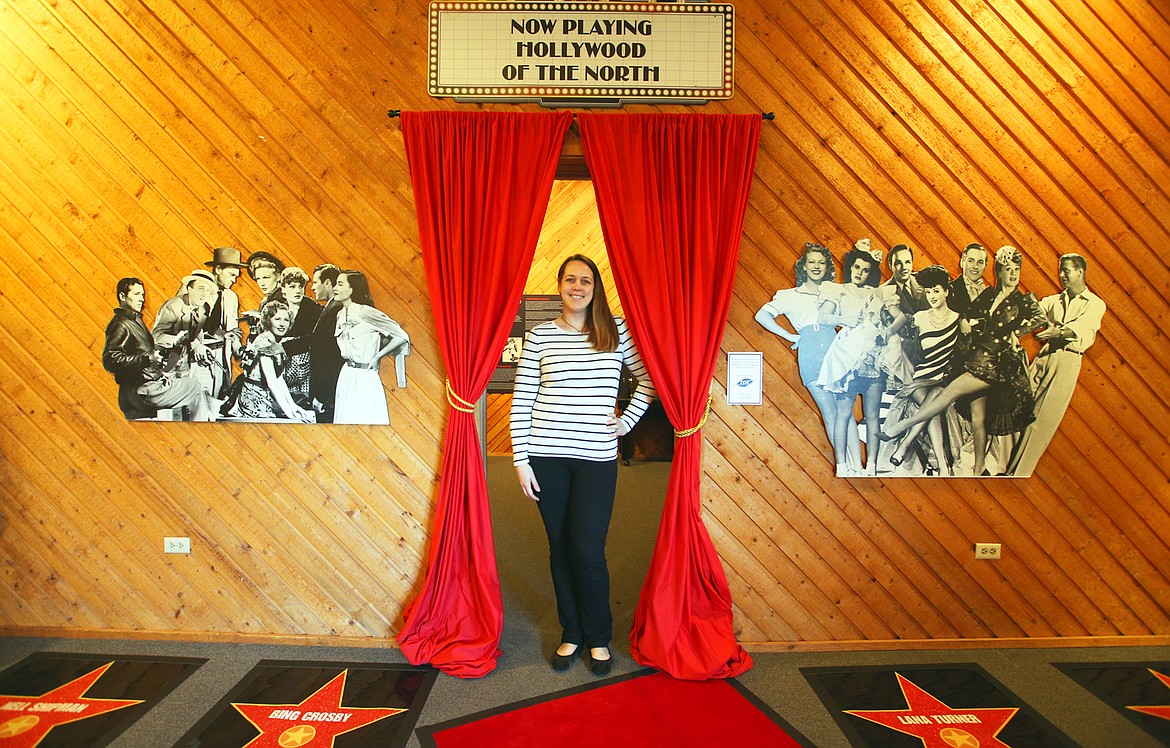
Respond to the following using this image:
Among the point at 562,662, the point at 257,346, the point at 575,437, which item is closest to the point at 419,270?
the point at 257,346

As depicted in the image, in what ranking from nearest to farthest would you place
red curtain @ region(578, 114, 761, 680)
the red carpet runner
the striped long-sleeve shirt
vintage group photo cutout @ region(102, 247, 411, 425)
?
the red carpet runner → the striped long-sleeve shirt → red curtain @ region(578, 114, 761, 680) → vintage group photo cutout @ region(102, 247, 411, 425)

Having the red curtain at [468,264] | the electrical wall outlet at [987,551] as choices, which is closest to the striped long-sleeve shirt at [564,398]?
the red curtain at [468,264]

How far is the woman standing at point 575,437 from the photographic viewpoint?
2451mm

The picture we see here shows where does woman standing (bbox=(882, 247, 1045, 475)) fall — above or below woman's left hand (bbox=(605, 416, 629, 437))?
above

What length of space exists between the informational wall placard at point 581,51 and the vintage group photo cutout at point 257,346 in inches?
41.9

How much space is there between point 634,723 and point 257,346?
88.3 inches

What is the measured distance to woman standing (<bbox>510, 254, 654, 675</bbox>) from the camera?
2451 mm

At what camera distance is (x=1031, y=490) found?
275 centimetres

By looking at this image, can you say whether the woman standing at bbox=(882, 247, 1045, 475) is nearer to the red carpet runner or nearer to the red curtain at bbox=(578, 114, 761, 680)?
the red curtain at bbox=(578, 114, 761, 680)

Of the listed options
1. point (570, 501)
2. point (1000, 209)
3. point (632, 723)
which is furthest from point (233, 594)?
point (1000, 209)

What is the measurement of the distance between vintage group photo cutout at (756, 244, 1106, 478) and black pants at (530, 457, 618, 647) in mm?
1068

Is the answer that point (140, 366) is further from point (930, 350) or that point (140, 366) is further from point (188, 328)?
point (930, 350)

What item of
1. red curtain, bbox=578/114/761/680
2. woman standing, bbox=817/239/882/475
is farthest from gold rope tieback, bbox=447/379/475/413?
woman standing, bbox=817/239/882/475

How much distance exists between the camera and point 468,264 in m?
→ 2.62
